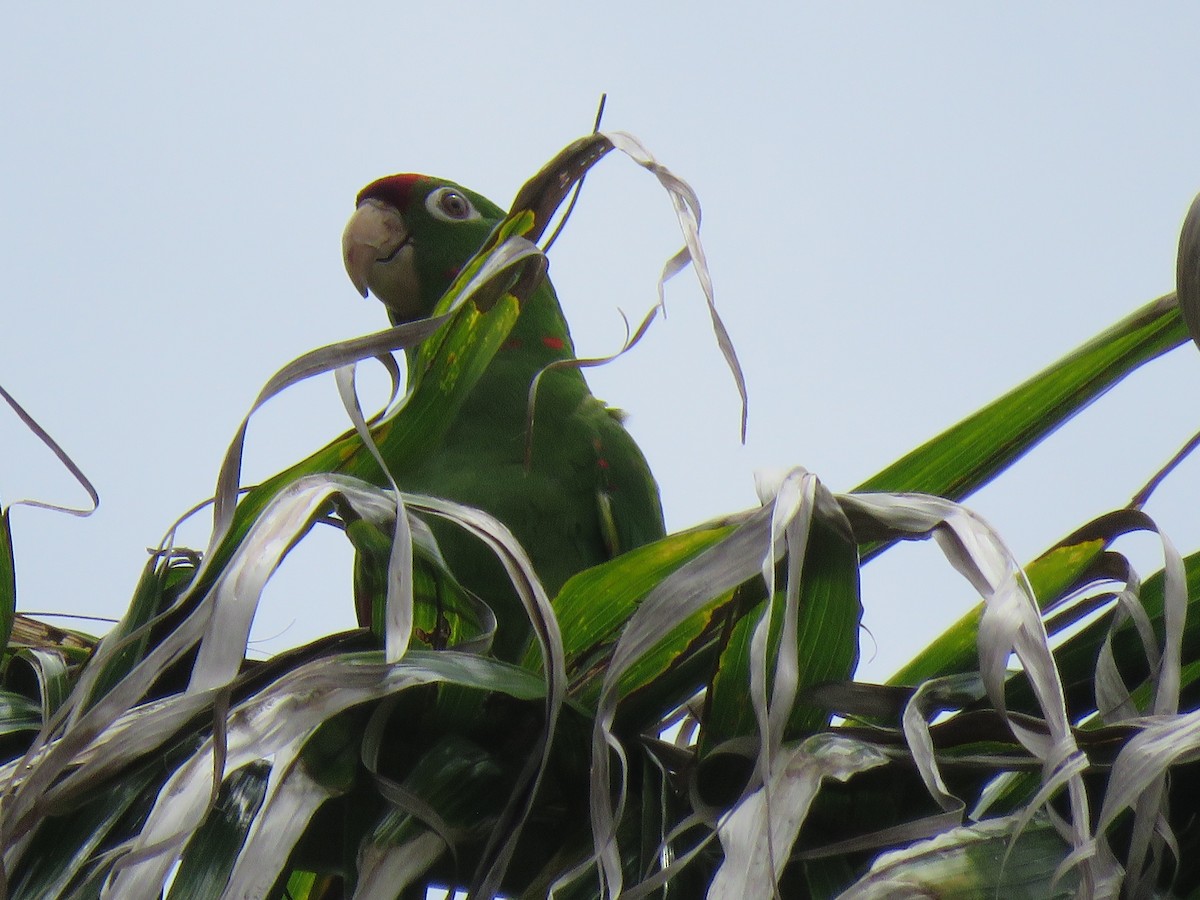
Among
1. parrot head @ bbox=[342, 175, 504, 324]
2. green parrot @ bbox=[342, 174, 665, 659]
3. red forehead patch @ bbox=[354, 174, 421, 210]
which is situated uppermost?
red forehead patch @ bbox=[354, 174, 421, 210]

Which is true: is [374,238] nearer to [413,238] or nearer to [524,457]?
[413,238]

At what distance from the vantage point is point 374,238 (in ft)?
6.15

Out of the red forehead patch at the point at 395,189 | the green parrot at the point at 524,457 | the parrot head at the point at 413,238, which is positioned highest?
the red forehead patch at the point at 395,189

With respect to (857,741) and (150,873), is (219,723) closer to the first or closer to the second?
(150,873)

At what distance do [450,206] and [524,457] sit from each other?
2.37 feet

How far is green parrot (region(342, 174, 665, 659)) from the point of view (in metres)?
1.43

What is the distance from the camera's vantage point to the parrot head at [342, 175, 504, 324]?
1848 millimetres

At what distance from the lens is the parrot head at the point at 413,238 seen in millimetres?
1848

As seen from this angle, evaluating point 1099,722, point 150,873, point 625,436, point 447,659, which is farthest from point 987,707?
point 625,436

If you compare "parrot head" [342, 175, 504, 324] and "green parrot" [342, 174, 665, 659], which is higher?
"parrot head" [342, 175, 504, 324]

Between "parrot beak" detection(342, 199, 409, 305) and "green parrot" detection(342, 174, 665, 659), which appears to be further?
"parrot beak" detection(342, 199, 409, 305)

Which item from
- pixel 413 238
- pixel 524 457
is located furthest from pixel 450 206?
pixel 524 457

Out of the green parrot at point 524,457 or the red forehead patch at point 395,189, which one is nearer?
the green parrot at point 524,457

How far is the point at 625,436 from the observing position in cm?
161
